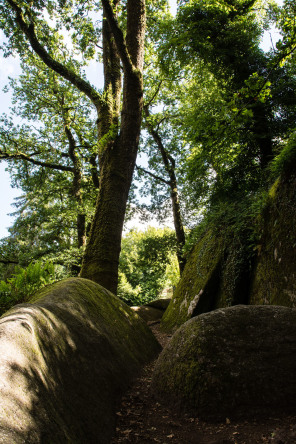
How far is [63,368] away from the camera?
216 cm

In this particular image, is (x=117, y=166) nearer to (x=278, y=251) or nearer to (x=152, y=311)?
(x=278, y=251)

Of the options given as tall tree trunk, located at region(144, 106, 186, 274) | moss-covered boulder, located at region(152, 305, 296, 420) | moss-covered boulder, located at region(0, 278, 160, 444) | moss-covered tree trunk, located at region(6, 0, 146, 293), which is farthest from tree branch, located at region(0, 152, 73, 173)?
moss-covered boulder, located at region(152, 305, 296, 420)

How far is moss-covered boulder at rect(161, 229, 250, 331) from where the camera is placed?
5430 mm

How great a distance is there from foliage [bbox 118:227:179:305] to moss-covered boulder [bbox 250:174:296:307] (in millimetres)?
9952

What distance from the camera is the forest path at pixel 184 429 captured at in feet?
6.88

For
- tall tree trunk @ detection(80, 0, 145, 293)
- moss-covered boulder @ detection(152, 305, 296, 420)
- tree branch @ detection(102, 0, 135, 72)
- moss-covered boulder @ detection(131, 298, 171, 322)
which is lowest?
moss-covered boulder @ detection(131, 298, 171, 322)

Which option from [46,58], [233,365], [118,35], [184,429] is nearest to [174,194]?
[46,58]

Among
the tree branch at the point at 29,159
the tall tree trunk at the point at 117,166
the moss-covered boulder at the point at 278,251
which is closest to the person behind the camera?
the moss-covered boulder at the point at 278,251

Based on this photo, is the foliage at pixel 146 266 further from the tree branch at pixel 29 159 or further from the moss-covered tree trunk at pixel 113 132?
the moss-covered tree trunk at pixel 113 132

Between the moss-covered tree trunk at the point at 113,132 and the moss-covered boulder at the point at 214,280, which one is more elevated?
the moss-covered tree trunk at the point at 113,132

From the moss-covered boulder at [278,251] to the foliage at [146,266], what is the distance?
9.95 metres

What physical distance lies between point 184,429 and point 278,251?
3173 mm

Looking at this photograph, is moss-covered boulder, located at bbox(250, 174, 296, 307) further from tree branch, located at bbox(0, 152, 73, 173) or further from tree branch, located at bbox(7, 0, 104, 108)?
tree branch, located at bbox(0, 152, 73, 173)

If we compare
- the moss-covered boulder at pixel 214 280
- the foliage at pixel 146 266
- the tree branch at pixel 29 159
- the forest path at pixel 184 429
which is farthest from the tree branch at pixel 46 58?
the foliage at pixel 146 266
